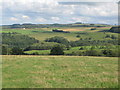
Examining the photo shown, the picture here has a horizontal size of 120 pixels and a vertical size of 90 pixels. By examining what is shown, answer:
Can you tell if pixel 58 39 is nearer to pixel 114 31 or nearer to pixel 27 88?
pixel 114 31

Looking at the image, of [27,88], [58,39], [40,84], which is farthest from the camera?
[58,39]

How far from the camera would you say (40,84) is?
9.85 meters

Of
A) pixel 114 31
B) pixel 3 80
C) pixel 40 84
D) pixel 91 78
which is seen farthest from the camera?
pixel 114 31

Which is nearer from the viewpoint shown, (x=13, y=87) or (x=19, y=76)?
(x=13, y=87)

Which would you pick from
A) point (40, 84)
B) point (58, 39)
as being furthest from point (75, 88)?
point (58, 39)

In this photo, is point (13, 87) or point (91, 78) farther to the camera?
point (91, 78)

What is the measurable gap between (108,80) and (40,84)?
428cm

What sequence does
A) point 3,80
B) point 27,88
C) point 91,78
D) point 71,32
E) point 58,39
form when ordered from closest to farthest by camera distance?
1. point 27,88
2. point 3,80
3. point 91,78
4. point 58,39
5. point 71,32

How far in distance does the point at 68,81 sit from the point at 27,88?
2.65 metres

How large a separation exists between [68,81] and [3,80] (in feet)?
12.8

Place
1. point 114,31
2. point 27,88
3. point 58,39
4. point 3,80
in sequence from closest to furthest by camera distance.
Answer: point 27,88
point 3,80
point 58,39
point 114,31

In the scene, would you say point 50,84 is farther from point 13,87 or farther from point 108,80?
point 108,80

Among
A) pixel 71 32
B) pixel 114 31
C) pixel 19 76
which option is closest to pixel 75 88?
pixel 19 76

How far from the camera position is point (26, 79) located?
10.9 m
